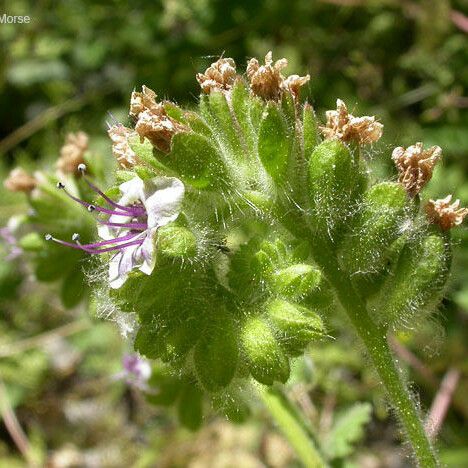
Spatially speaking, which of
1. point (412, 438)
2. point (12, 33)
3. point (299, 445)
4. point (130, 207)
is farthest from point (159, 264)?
point (12, 33)

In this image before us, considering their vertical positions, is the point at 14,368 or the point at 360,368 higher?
the point at 14,368

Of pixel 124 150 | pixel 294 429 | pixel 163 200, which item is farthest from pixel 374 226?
pixel 294 429

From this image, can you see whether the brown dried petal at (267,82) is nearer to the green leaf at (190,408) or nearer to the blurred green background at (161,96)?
the green leaf at (190,408)

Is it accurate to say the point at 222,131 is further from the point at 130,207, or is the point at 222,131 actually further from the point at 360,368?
the point at 360,368

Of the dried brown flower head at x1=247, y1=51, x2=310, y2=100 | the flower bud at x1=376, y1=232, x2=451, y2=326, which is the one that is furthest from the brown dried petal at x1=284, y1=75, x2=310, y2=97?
the flower bud at x1=376, y1=232, x2=451, y2=326

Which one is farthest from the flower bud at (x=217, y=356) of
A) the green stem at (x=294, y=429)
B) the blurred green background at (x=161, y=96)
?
the blurred green background at (x=161, y=96)

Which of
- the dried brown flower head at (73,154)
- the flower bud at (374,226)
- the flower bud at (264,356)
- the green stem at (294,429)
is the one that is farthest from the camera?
the dried brown flower head at (73,154)
